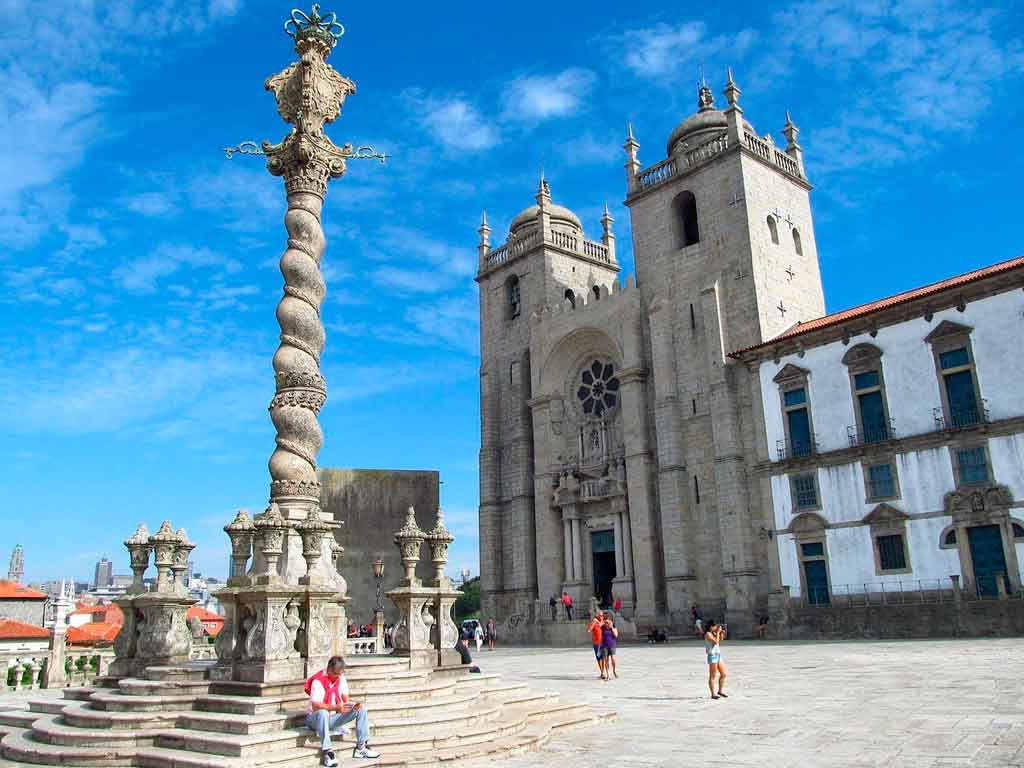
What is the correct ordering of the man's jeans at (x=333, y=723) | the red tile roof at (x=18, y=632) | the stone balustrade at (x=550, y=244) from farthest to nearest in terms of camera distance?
the stone balustrade at (x=550, y=244), the red tile roof at (x=18, y=632), the man's jeans at (x=333, y=723)

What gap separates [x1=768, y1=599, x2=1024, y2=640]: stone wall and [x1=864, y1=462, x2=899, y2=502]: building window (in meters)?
3.76

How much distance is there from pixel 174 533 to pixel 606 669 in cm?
937

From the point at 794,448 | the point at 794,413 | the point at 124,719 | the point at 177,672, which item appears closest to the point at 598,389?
the point at 794,413

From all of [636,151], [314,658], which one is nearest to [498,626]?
[636,151]

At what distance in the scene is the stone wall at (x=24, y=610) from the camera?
145ft

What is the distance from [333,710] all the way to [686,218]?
99.9 feet

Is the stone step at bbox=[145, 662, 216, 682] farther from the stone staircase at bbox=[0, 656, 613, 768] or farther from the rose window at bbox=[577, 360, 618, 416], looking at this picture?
the rose window at bbox=[577, 360, 618, 416]

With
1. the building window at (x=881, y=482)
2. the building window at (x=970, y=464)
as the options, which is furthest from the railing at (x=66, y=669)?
the building window at (x=970, y=464)

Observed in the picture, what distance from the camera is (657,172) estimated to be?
36.4 m

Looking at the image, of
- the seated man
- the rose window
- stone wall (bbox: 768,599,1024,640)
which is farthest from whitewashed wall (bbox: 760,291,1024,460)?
the seated man

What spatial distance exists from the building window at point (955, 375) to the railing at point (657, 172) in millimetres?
13844

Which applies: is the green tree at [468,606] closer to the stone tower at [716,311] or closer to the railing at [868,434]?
the stone tower at [716,311]

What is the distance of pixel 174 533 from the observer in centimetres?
1441

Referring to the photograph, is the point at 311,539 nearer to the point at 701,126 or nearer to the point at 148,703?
the point at 148,703
